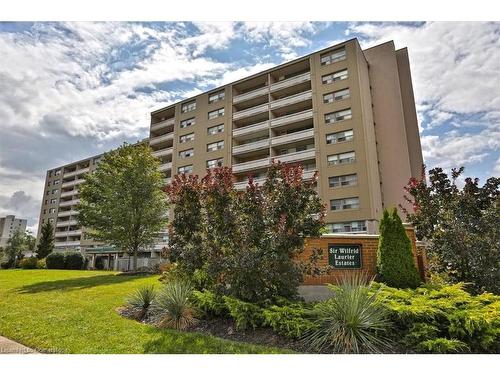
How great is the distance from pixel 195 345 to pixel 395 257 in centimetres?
623

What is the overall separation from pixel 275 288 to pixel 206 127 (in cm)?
3665

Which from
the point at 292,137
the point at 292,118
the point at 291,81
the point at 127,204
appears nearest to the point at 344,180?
the point at 292,137

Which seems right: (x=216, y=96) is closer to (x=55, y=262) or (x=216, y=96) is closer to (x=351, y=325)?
(x=55, y=262)

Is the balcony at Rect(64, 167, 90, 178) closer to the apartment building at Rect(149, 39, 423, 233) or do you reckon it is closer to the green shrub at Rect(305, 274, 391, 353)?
the apartment building at Rect(149, 39, 423, 233)

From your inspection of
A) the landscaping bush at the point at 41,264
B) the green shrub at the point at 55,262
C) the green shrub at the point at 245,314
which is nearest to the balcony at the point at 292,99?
the green shrub at the point at 55,262

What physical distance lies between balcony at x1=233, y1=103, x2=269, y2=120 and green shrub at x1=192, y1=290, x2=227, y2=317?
31.4 metres

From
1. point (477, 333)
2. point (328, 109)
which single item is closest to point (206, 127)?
point (328, 109)

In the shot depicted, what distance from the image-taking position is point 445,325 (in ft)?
18.5

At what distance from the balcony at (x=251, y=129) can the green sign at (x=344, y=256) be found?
27.3m

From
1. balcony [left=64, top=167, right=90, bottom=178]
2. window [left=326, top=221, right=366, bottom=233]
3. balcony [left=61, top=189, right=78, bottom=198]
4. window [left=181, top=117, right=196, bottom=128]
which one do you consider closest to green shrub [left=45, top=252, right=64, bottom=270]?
window [left=181, top=117, right=196, bottom=128]

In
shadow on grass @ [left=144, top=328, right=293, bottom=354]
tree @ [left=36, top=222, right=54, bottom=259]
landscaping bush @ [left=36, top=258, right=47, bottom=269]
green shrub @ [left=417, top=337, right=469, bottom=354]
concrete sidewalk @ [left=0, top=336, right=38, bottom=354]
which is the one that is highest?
tree @ [left=36, top=222, right=54, bottom=259]

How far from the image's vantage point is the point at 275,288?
7363mm

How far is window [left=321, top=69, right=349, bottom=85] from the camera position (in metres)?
32.8
